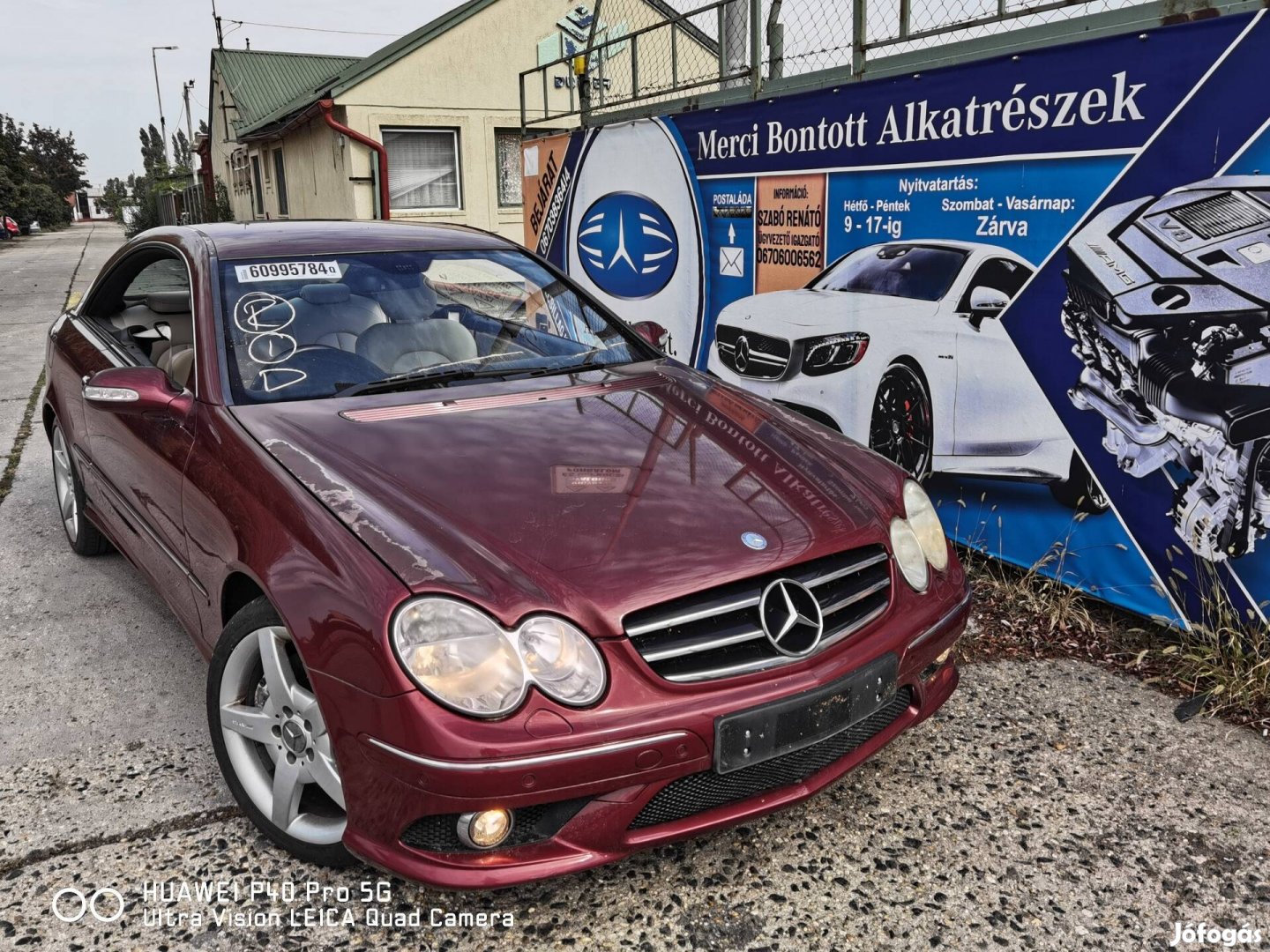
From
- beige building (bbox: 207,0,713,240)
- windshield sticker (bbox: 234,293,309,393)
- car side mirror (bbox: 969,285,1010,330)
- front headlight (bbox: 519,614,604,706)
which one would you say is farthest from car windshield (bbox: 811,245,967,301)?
beige building (bbox: 207,0,713,240)

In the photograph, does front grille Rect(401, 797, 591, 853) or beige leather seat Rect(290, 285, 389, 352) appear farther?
beige leather seat Rect(290, 285, 389, 352)

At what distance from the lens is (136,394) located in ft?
9.56

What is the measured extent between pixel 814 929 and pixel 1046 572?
7.13ft

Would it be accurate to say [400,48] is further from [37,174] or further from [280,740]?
[37,174]

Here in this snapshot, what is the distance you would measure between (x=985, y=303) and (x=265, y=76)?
27.2 meters

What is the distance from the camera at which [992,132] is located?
3.84m

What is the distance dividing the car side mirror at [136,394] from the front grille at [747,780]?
1.77 metres

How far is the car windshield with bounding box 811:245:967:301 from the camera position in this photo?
416 cm

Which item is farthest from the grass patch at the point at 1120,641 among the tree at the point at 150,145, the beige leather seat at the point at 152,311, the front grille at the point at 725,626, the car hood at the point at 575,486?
the tree at the point at 150,145

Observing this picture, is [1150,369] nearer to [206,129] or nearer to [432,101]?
[432,101]

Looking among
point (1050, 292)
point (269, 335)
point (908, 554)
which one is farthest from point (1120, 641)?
point (269, 335)

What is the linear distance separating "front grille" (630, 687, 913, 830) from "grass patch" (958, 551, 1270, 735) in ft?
4.39

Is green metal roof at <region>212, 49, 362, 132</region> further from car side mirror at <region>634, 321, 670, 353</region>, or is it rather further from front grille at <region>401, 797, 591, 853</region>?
front grille at <region>401, 797, 591, 853</region>

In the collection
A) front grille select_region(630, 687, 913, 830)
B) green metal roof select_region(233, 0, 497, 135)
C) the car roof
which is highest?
green metal roof select_region(233, 0, 497, 135)
